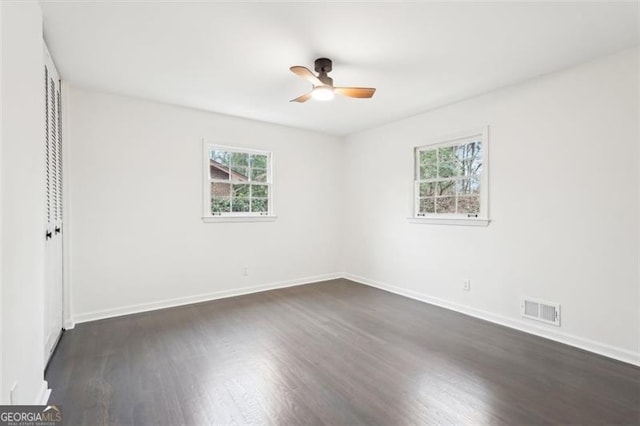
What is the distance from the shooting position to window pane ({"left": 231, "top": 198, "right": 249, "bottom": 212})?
4.67m

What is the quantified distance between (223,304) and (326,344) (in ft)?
6.00

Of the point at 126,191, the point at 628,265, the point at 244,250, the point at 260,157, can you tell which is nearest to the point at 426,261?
the point at 628,265

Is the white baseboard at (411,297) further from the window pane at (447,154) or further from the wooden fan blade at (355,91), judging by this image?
the wooden fan blade at (355,91)

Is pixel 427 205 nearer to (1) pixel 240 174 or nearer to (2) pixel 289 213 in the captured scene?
(2) pixel 289 213

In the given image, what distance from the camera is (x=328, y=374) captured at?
7.85 ft

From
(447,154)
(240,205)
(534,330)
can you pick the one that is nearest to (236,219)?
(240,205)

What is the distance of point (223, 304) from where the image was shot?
13.6 feet

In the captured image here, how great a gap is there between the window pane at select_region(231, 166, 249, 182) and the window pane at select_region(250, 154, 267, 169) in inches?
6.4

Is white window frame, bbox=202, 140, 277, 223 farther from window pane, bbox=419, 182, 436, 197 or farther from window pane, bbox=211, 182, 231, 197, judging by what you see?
window pane, bbox=419, 182, 436, 197

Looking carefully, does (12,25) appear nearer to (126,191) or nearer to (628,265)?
(126,191)

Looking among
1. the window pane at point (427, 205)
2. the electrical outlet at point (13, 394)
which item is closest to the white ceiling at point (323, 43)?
the window pane at point (427, 205)

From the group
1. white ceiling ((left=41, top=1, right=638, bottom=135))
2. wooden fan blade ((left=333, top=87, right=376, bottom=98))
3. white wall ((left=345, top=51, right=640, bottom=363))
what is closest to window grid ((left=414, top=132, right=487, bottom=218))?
white wall ((left=345, top=51, right=640, bottom=363))

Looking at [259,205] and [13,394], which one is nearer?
[13,394]

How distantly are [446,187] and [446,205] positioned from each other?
0.80 feet
